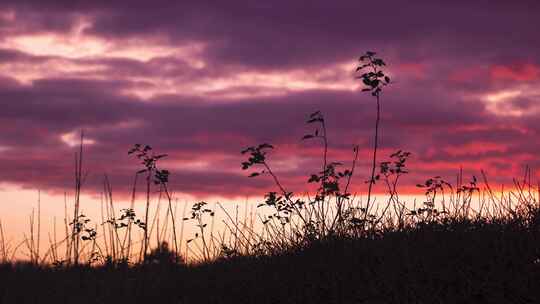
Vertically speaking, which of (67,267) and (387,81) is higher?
(387,81)

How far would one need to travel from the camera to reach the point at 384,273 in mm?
7305

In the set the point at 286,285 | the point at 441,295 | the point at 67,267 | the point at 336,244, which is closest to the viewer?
the point at 441,295

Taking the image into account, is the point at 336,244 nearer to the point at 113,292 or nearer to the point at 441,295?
the point at 441,295

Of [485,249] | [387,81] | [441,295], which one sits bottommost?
[441,295]

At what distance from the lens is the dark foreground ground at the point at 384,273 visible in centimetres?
667

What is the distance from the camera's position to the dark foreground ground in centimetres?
667

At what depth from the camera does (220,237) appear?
10.7 meters

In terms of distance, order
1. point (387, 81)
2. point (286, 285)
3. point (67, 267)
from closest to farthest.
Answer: point (286, 285) < point (387, 81) < point (67, 267)

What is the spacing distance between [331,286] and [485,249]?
1.68m

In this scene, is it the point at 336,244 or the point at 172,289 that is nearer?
the point at 336,244

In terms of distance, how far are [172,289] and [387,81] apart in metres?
4.05

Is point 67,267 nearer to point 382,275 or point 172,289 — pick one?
point 172,289

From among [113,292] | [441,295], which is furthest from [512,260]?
[113,292]

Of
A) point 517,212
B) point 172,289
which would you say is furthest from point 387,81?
point 172,289
